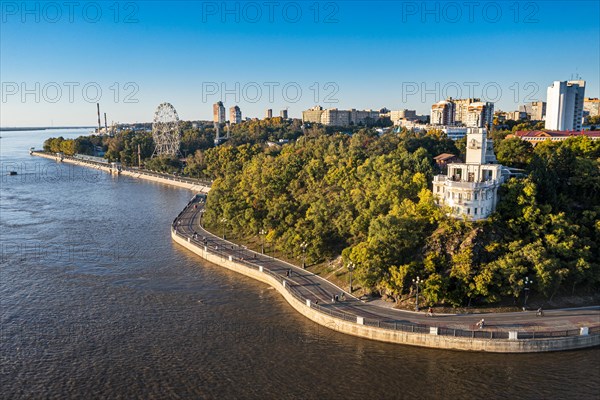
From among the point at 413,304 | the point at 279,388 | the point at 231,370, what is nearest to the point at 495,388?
the point at 413,304

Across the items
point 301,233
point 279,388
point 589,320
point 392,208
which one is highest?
point 392,208

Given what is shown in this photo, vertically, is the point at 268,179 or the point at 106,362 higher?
the point at 268,179

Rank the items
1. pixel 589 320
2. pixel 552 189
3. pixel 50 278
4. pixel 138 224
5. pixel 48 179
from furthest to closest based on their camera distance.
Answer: pixel 48 179 < pixel 138 224 < pixel 50 278 < pixel 552 189 < pixel 589 320

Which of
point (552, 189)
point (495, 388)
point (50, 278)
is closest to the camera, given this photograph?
point (495, 388)

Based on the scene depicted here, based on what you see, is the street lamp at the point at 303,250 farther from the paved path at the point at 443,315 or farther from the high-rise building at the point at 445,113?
the high-rise building at the point at 445,113

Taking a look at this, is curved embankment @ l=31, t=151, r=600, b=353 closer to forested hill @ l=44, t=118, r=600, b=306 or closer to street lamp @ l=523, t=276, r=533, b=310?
forested hill @ l=44, t=118, r=600, b=306

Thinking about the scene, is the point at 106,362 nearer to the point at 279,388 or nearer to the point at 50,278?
the point at 279,388

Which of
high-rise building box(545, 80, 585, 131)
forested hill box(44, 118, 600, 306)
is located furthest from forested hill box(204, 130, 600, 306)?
high-rise building box(545, 80, 585, 131)

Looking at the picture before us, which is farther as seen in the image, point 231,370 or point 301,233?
point 301,233
